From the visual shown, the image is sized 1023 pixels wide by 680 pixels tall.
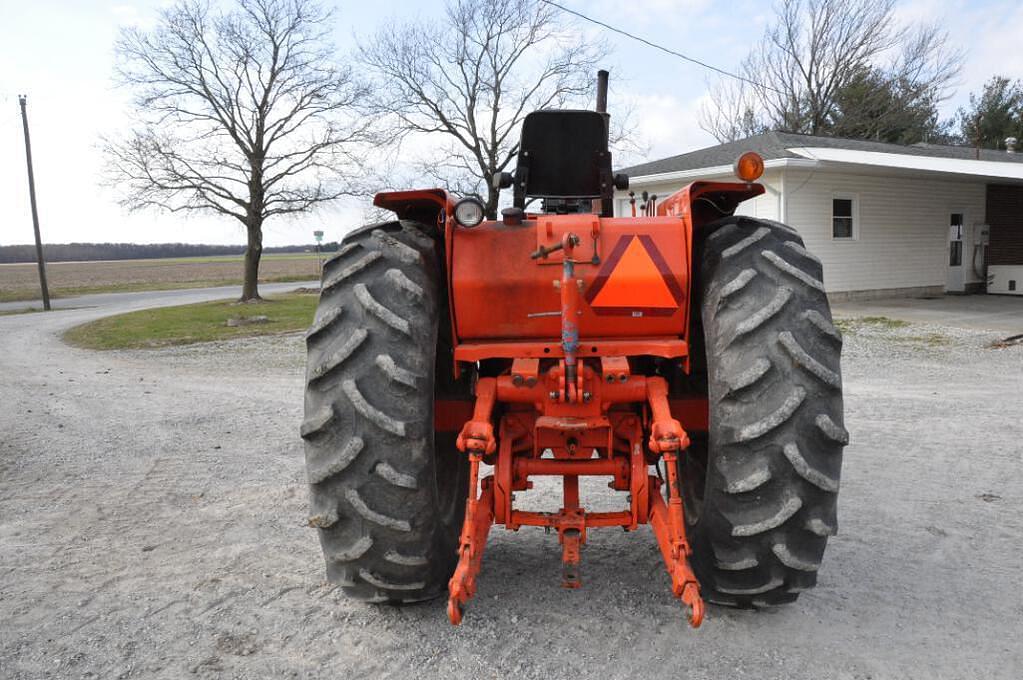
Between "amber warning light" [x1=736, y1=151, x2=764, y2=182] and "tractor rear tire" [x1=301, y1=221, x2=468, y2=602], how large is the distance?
137 cm

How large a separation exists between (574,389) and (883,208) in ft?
64.6

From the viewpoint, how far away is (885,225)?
19938mm

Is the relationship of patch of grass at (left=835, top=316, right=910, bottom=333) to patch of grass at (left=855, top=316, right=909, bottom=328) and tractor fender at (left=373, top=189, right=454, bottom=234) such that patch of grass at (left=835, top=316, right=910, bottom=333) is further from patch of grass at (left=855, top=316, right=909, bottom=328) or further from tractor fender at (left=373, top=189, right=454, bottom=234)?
tractor fender at (left=373, top=189, right=454, bottom=234)

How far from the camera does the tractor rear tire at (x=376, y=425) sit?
289cm

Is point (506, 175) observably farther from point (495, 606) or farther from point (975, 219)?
point (975, 219)

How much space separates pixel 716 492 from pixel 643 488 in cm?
29

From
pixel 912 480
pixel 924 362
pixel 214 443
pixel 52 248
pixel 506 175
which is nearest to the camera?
pixel 506 175

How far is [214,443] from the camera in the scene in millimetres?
7156

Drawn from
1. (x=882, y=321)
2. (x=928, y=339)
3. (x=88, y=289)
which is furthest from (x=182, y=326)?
(x=88, y=289)

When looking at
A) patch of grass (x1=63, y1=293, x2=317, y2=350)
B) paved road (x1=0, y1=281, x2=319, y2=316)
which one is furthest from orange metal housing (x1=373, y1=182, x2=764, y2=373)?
paved road (x1=0, y1=281, x2=319, y2=316)

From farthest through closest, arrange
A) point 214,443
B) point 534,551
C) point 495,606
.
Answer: point 214,443 < point 534,551 < point 495,606

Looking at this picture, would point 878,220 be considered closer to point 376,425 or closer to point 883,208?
point 883,208

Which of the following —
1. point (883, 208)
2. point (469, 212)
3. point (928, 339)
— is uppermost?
point (883, 208)

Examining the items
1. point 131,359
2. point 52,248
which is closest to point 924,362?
point 131,359
